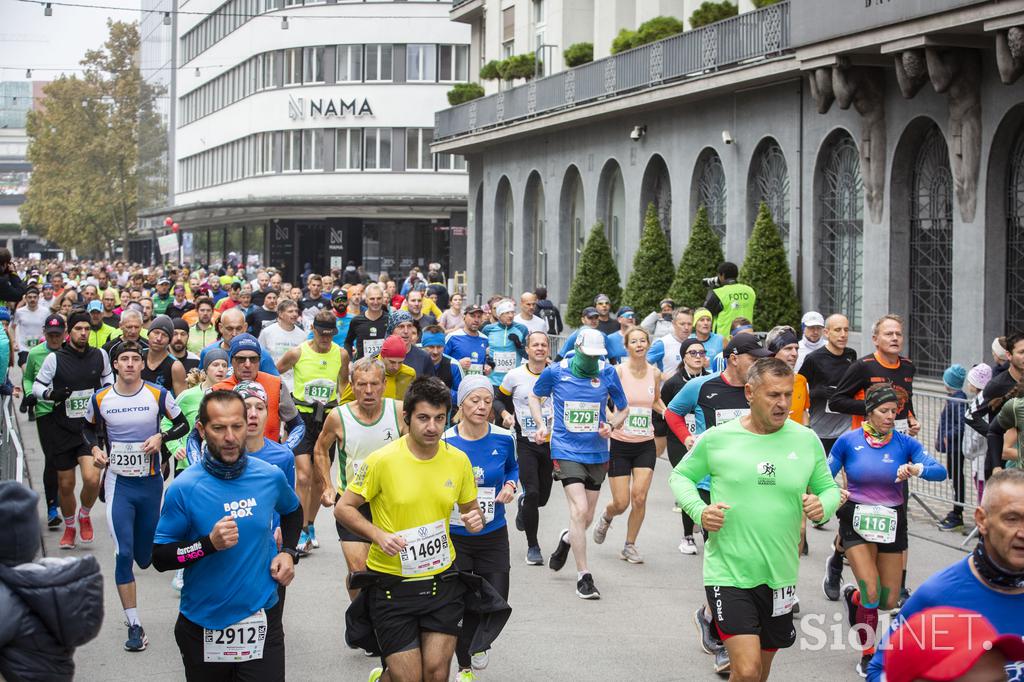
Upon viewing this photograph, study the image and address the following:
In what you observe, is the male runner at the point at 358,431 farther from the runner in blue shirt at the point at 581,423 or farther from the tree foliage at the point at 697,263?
the tree foliage at the point at 697,263

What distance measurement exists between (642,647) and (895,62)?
1368 cm

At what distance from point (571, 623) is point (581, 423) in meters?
1.84

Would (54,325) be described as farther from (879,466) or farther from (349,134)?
(349,134)

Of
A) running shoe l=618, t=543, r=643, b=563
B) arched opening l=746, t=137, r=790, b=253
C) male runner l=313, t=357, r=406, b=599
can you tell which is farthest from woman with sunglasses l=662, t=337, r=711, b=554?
arched opening l=746, t=137, r=790, b=253

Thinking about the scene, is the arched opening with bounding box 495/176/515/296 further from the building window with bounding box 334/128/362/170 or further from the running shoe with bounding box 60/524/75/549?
the running shoe with bounding box 60/524/75/549

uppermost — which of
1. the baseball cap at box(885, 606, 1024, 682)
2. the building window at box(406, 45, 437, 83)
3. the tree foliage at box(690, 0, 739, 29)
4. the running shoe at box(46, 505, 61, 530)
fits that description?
the building window at box(406, 45, 437, 83)

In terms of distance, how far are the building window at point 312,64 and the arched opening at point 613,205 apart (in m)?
29.2

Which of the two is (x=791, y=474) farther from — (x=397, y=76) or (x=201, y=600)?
(x=397, y=76)

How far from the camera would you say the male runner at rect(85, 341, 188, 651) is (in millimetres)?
9125

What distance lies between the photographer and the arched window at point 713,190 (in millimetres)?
28594

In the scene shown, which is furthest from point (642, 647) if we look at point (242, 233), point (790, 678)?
point (242, 233)

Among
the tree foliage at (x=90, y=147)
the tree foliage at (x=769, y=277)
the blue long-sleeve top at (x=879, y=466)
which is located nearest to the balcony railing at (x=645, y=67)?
the tree foliage at (x=769, y=277)

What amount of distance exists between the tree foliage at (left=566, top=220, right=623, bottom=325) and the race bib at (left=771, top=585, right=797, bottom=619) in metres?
25.7

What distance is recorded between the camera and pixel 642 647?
9102mm
